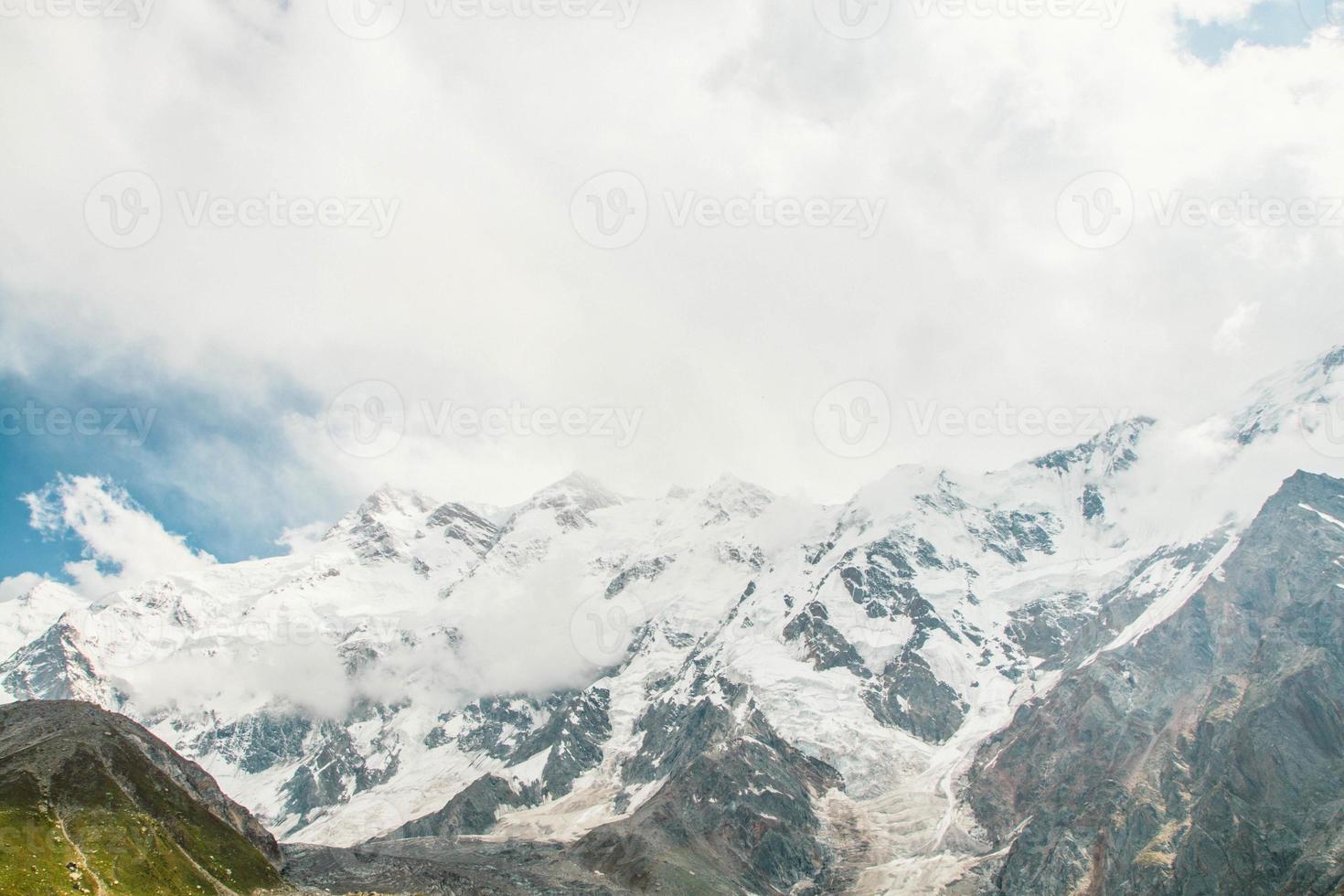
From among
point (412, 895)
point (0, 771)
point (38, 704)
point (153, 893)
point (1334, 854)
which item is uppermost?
point (38, 704)

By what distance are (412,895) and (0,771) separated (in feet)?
270

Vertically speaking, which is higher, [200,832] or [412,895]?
[200,832]

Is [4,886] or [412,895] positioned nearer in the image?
[4,886]

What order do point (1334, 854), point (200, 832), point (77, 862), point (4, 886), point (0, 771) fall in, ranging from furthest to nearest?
point (1334, 854), point (200, 832), point (0, 771), point (77, 862), point (4, 886)

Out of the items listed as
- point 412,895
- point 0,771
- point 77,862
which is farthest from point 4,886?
point 412,895

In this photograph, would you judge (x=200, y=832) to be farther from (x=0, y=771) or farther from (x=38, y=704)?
(x=38, y=704)

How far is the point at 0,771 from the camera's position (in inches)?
5522

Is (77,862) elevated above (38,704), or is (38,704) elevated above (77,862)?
(38,704)

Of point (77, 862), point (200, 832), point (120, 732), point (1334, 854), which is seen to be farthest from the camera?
point (1334, 854)

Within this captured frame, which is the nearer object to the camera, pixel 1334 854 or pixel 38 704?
pixel 38 704

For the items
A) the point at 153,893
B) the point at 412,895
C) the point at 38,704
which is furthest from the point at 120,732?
the point at 412,895

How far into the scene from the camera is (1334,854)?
186 meters

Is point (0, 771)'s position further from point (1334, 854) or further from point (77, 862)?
point (1334, 854)

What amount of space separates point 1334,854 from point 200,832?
21299cm
